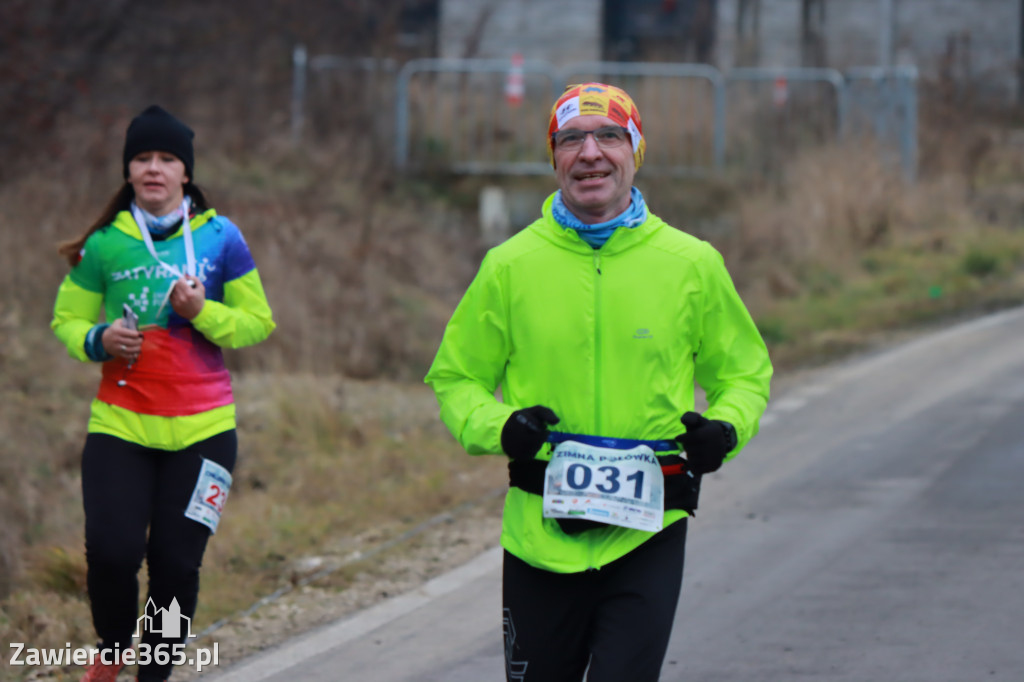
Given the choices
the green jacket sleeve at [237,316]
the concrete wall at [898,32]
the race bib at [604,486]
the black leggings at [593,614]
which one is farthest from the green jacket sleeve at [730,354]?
the concrete wall at [898,32]

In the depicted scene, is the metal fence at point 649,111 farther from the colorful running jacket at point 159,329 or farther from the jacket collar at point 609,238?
the jacket collar at point 609,238

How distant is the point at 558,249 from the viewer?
3703 mm

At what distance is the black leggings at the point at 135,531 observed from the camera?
4898 mm

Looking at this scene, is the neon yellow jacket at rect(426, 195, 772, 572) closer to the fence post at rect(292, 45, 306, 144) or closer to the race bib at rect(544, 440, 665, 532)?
the race bib at rect(544, 440, 665, 532)

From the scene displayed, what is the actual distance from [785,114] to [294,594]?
14.1m

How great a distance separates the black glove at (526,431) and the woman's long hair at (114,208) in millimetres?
2220

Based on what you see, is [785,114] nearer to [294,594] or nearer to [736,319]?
[294,594]

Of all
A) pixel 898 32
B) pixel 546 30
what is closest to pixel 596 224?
pixel 546 30

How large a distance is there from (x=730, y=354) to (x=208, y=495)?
2.15 m

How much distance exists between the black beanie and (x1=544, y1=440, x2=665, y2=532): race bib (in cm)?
227

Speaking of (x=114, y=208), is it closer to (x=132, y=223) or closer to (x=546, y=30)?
(x=132, y=223)

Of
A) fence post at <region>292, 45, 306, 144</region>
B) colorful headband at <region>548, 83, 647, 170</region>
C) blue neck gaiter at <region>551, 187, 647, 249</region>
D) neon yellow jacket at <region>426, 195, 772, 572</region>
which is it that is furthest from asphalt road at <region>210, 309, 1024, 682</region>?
fence post at <region>292, 45, 306, 144</region>

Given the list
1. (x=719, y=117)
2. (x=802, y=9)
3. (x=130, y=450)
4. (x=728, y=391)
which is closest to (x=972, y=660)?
(x=728, y=391)

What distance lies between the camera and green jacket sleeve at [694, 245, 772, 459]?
3.71 m
